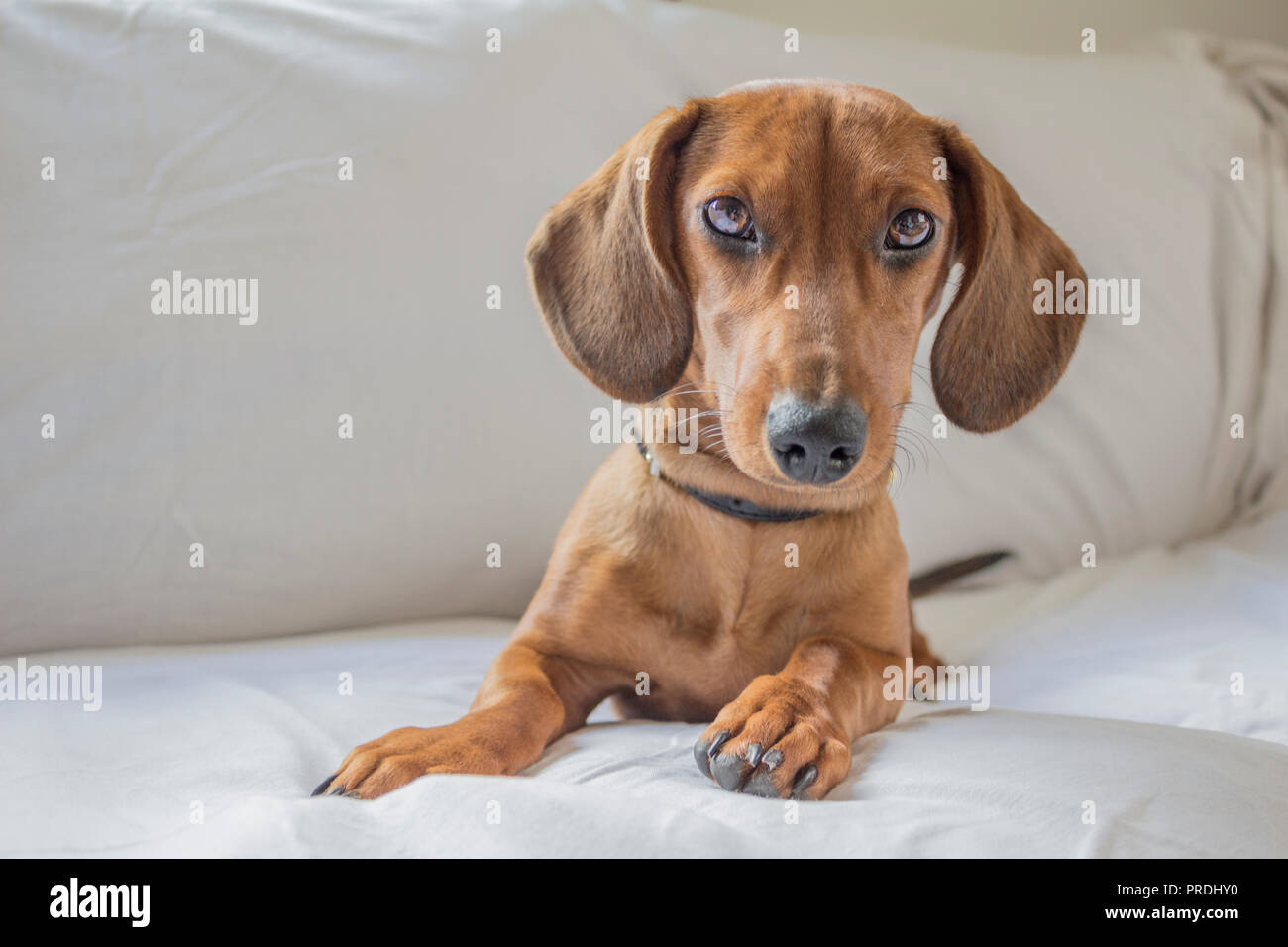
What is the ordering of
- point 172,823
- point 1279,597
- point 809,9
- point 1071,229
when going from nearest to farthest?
point 172,823 < point 1279,597 < point 1071,229 < point 809,9

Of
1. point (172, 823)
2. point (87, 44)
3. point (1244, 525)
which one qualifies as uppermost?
point (87, 44)

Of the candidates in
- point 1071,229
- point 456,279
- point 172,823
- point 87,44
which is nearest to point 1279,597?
point 1071,229

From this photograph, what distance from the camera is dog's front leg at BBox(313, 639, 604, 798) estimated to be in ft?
4.20

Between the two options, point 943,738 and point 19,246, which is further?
point 19,246

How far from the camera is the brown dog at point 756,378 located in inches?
54.1

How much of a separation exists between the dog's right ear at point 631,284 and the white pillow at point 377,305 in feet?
2.36

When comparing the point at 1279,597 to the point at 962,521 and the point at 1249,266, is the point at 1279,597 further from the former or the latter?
the point at 1249,266

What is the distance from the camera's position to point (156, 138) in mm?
2166

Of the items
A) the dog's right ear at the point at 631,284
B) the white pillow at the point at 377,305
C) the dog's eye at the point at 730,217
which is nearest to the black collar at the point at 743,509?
the dog's right ear at the point at 631,284

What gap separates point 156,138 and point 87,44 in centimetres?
21

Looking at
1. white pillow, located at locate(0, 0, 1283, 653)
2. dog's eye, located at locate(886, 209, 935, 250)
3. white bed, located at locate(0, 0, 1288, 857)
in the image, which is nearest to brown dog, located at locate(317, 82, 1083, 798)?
dog's eye, located at locate(886, 209, 935, 250)

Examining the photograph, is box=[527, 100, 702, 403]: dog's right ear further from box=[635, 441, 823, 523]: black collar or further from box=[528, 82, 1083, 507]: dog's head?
box=[635, 441, 823, 523]: black collar

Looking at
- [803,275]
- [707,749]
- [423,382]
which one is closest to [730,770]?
[707,749]
